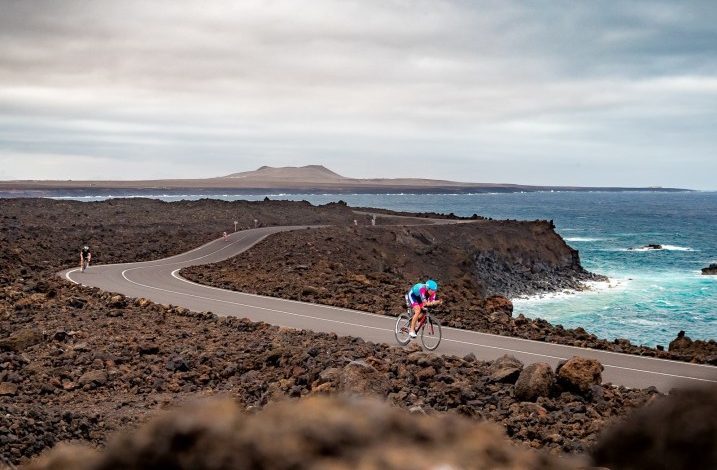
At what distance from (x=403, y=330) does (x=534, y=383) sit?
6.06m

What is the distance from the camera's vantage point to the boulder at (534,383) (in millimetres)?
13219

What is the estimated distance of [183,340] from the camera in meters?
19.8

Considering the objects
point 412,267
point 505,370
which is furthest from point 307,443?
point 412,267

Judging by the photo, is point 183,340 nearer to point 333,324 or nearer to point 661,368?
point 333,324

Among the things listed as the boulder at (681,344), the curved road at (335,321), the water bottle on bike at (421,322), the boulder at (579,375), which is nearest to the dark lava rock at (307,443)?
the curved road at (335,321)

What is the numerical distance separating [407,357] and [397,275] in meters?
27.7

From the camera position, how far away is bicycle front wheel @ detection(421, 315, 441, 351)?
18.9 m

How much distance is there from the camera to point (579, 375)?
44.1 feet

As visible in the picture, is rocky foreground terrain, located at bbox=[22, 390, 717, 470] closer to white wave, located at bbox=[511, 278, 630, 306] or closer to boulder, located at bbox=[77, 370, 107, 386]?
boulder, located at bbox=[77, 370, 107, 386]

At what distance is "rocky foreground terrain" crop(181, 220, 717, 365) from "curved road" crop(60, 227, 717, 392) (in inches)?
36.6

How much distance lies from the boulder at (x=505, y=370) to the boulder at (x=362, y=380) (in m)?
2.21

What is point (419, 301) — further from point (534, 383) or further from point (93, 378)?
point (93, 378)

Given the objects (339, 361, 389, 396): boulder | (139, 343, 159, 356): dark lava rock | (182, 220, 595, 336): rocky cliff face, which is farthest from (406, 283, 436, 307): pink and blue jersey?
(139, 343, 159, 356): dark lava rock

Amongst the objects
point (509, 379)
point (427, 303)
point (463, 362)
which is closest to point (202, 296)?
point (427, 303)
